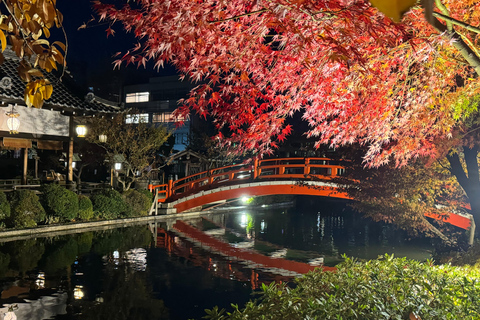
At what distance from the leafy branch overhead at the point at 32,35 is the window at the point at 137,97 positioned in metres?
52.6

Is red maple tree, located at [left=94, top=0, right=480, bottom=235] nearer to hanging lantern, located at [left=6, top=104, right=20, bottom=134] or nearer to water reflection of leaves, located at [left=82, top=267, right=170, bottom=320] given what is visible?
water reflection of leaves, located at [left=82, top=267, right=170, bottom=320]

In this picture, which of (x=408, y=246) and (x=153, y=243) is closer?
(x=153, y=243)

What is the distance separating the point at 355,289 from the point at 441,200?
14.5m

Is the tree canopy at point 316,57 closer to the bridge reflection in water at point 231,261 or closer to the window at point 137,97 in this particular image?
the bridge reflection in water at point 231,261

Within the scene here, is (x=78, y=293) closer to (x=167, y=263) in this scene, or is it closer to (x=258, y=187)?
(x=167, y=263)

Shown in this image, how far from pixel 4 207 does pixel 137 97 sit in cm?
4129

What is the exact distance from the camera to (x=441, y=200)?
17.7m

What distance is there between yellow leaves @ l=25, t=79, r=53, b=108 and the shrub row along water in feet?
48.6

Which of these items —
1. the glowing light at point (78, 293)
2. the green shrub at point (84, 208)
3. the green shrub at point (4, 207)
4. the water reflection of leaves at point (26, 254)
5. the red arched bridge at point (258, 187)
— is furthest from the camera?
the red arched bridge at point (258, 187)

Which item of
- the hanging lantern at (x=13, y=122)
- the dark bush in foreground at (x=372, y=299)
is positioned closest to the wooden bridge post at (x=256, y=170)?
the hanging lantern at (x=13, y=122)

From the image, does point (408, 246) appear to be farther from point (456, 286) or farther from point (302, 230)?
point (456, 286)

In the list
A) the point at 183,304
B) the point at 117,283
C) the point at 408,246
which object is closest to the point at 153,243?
the point at 117,283

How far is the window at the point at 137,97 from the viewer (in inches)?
2175

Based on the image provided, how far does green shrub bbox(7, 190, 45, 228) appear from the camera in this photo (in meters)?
16.7
